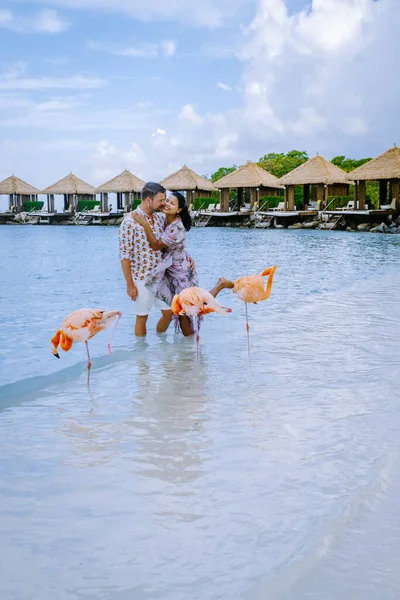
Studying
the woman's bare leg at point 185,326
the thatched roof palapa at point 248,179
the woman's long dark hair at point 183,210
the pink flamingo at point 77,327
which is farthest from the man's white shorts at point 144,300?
the thatched roof palapa at point 248,179

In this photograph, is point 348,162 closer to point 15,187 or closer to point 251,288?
point 15,187

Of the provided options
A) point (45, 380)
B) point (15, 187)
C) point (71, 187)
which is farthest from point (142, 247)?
point (15, 187)

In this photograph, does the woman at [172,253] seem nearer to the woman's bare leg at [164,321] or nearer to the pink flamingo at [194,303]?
the woman's bare leg at [164,321]

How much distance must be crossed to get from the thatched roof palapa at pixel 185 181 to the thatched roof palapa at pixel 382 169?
42.0ft

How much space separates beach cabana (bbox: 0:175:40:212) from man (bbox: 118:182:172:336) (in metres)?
46.7

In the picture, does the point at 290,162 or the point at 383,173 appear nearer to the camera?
the point at 383,173

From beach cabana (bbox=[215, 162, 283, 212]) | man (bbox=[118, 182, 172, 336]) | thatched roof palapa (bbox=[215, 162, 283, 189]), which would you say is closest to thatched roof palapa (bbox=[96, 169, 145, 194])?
beach cabana (bbox=[215, 162, 283, 212])

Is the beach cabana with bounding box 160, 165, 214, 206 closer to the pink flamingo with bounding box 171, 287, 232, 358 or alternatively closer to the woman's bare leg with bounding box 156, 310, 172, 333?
the woman's bare leg with bounding box 156, 310, 172, 333

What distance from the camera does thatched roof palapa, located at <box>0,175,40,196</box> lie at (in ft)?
167

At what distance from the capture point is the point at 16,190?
167 ft

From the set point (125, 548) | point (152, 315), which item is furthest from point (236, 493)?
point (152, 315)

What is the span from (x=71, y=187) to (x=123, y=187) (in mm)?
5757

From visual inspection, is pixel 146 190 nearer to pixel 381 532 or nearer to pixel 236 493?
pixel 236 493

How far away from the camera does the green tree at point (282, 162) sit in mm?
51188
